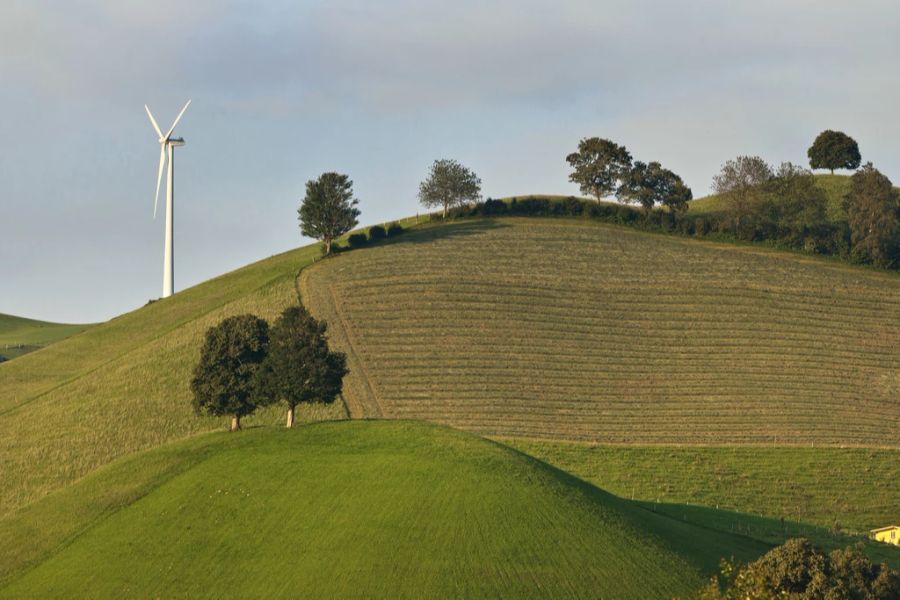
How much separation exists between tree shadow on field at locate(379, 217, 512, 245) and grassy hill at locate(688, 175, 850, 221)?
33.0 m

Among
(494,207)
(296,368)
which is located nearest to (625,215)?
(494,207)

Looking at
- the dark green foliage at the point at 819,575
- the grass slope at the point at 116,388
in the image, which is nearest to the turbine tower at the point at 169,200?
the grass slope at the point at 116,388

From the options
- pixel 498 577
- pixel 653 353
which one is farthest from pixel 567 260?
pixel 498 577

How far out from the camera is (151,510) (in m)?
79.4

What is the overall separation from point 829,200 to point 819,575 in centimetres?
13445

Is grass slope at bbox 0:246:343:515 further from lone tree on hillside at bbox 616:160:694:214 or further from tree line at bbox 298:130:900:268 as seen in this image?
lone tree on hillside at bbox 616:160:694:214

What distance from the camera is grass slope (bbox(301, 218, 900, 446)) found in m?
113

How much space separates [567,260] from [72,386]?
58.4 m

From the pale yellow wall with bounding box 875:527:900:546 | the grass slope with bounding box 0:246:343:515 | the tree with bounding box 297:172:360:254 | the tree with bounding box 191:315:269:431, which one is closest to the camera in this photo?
the pale yellow wall with bounding box 875:527:900:546

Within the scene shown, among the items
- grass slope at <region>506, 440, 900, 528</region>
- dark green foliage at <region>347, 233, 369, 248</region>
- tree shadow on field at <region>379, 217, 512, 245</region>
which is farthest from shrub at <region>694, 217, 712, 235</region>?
grass slope at <region>506, 440, 900, 528</region>

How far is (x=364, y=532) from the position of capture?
71.8 metres

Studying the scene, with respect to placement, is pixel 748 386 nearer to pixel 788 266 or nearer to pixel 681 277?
pixel 681 277

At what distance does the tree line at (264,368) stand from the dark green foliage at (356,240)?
Result: 58.5 metres

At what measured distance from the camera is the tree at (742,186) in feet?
549
